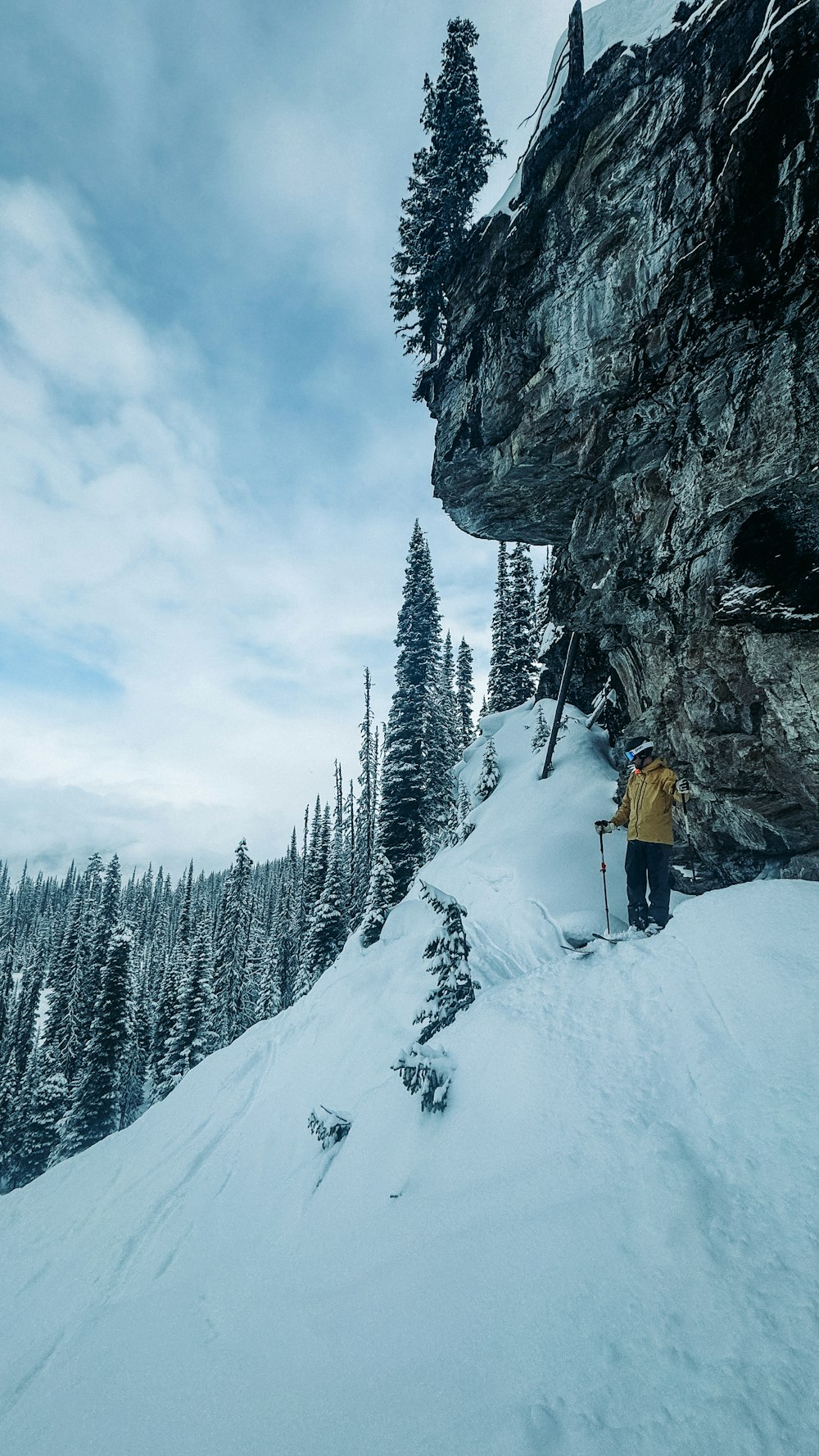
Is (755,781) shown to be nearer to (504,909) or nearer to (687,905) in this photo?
(687,905)

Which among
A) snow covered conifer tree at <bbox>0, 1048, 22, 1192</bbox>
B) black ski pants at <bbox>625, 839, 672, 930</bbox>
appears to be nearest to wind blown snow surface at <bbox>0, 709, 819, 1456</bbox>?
black ski pants at <bbox>625, 839, 672, 930</bbox>

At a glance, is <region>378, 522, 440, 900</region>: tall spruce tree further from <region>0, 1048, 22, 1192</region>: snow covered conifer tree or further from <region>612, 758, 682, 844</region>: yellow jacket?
<region>0, 1048, 22, 1192</region>: snow covered conifer tree

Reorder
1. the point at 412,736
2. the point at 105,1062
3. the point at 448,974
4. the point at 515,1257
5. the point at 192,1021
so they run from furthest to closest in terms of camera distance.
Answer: the point at 192,1021, the point at 105,1062, the point at 412,736, the point at 448,974, the point at 515,1257

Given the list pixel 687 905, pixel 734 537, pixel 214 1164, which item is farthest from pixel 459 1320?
pixel 734 537

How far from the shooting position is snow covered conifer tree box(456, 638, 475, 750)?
163 ft

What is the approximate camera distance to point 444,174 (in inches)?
504

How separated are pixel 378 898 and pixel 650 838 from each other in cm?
1597

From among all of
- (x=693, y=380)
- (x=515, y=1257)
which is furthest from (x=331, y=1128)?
(x=693, y=380)

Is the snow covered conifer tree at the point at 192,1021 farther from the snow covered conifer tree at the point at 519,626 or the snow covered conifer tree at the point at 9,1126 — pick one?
the snow covered conifer tree at the point at 519,626

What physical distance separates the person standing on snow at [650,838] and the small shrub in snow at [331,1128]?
4593mm

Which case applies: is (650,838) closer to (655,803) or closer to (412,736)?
(655,803)

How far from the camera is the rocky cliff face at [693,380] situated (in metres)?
7.05

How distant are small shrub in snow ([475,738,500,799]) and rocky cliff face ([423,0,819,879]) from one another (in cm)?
1238

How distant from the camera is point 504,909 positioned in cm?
1095
